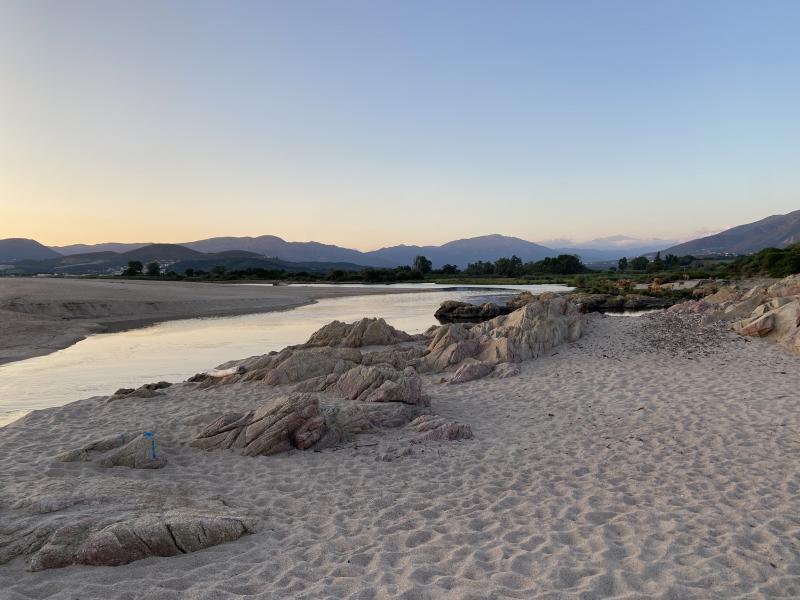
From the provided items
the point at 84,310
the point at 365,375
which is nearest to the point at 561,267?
the point at 84,310

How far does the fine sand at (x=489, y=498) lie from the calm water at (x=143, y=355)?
4.07m

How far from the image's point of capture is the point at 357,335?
23.8 meters

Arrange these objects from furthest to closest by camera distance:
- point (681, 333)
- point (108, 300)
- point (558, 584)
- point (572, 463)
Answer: point (108, 300) < point (681, 333) < point (572, 463) < point (558, 584)

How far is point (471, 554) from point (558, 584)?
108cm

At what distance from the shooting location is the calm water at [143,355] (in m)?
16.7

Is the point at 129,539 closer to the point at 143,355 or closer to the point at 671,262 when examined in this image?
the point at 143,355

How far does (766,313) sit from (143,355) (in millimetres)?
26980

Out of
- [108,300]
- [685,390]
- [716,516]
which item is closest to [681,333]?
[685,390]

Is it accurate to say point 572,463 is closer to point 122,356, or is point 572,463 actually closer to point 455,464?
point 455,464

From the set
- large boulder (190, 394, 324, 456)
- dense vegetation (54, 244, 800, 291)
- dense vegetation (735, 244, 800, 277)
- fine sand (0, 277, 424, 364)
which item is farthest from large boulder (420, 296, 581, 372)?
dense vegetation (54, 244, 800, 291)

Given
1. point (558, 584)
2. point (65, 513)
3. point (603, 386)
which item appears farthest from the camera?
point (603, 386)

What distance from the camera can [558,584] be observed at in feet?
17.5

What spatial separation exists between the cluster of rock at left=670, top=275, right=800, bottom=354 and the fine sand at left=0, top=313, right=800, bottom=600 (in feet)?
12.5

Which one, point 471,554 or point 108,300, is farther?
point 108,300
